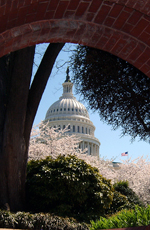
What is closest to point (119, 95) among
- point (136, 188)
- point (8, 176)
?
point (8, 176)

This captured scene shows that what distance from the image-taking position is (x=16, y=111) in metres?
6.23

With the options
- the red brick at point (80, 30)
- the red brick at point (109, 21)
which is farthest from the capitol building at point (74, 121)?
the red brick at point (109, 21)

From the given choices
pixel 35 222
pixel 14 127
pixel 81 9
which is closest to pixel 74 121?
pixel 35 222

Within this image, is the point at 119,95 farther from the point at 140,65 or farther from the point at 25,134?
the point at 140,65

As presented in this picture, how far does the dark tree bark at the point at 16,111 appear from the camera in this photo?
6.08 meters

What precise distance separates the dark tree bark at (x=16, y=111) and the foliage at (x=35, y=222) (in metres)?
0.39

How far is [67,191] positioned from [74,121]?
67.0 meters

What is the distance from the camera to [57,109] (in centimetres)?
7838

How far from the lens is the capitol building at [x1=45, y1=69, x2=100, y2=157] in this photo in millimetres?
73438

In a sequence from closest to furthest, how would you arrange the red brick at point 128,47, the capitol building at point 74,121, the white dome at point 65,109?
the red brick at point 128,47, the capitol building at point 74,121, the white dome at point 65,109

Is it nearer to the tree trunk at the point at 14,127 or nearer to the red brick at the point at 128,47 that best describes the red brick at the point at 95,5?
the red brick at the point at 128,47

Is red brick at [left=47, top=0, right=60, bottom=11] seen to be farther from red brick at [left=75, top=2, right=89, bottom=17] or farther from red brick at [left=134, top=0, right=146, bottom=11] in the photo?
red brick at [left=134, top=0, right=146, bottom=11]

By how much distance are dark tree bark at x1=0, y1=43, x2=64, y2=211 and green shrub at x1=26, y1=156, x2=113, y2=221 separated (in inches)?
34.7

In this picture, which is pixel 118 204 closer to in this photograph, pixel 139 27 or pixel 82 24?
pixel 139 27
